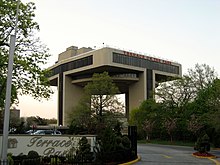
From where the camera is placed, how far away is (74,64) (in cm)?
9481

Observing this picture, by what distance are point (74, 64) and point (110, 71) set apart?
10.7 m

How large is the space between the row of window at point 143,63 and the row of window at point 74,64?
7519 mm

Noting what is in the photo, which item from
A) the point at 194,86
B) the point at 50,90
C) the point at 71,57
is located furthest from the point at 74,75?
the point at 50,90

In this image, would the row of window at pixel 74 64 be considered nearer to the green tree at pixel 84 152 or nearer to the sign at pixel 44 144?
the sign at pixel 44 144

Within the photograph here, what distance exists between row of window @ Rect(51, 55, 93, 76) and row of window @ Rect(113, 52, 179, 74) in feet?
24.7

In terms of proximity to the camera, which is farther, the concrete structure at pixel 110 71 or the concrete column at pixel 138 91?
the concrete column at pixel 138 91

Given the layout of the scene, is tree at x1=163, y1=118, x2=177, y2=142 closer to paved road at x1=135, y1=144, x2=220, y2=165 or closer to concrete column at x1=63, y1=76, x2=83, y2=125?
paved road at x1=135, y1=144, x2=220, y2=165

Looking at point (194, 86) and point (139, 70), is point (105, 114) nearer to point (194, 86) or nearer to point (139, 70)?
point (194, 86)

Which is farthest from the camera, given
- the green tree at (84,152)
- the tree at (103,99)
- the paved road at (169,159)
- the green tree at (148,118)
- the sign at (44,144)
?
the green tree at (148,118)

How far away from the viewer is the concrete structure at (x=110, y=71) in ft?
284

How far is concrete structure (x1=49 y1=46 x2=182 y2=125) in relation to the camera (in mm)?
86688

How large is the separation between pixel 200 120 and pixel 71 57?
58.5 meters

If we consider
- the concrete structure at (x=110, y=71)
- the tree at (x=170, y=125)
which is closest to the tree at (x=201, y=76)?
the tree at (x=170, y=125)

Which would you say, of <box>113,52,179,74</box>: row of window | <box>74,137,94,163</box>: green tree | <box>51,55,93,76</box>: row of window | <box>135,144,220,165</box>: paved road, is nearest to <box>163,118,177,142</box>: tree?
<box>135,144,220,165</box>: paved road
